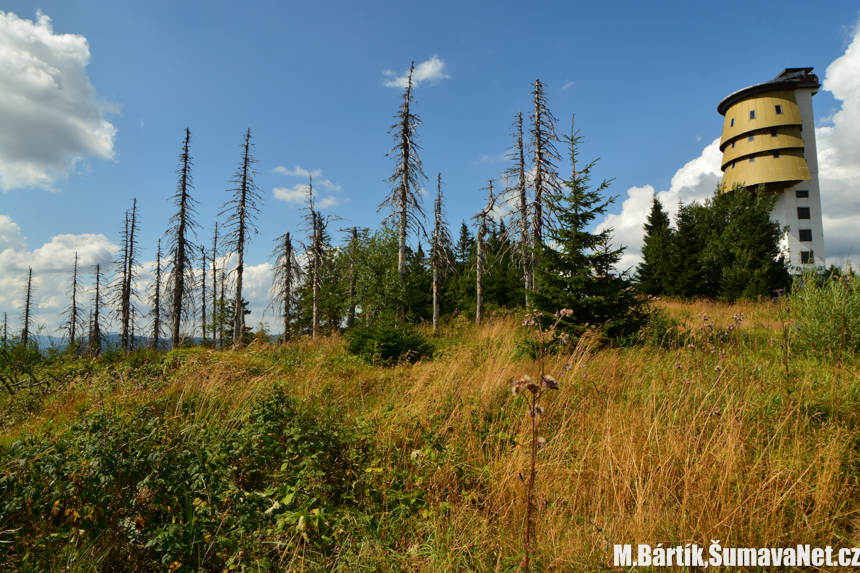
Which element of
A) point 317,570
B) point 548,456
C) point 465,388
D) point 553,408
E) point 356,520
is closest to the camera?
point 317,570

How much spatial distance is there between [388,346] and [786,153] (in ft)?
145

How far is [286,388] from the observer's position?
5.06 meters

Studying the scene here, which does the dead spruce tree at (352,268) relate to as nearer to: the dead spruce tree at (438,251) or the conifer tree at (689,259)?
the dead spruce tree at (438,251)

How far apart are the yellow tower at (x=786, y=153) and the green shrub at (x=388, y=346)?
39.5 m

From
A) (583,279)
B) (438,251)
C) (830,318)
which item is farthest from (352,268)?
(830,318)

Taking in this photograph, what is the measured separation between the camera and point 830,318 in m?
5.70

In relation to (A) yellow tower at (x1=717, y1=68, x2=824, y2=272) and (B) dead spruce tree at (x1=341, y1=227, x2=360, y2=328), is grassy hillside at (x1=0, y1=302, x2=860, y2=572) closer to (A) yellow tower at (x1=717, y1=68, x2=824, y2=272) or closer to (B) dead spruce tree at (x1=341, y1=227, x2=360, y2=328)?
(B) dead spruce tree at (x1=341, y1=227, x2=360, y2=328)

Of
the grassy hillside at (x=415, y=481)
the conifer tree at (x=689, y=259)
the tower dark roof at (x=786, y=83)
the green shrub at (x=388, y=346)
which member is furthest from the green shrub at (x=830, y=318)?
the tower dark roof at (x=786, y=83)

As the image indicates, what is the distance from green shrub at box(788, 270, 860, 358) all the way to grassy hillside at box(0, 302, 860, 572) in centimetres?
196

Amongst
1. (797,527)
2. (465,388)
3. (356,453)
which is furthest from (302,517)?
(797,527)

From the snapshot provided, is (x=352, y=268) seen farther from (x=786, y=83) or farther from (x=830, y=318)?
(x=786, y=83)

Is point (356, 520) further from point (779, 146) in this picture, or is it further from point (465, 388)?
point (779, 146)

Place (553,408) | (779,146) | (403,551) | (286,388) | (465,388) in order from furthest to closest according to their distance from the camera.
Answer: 1. (779,146)
2. (286,388)
3. (465,388)
4. (553,408)
5. (403,551)

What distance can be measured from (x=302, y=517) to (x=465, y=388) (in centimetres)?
273
